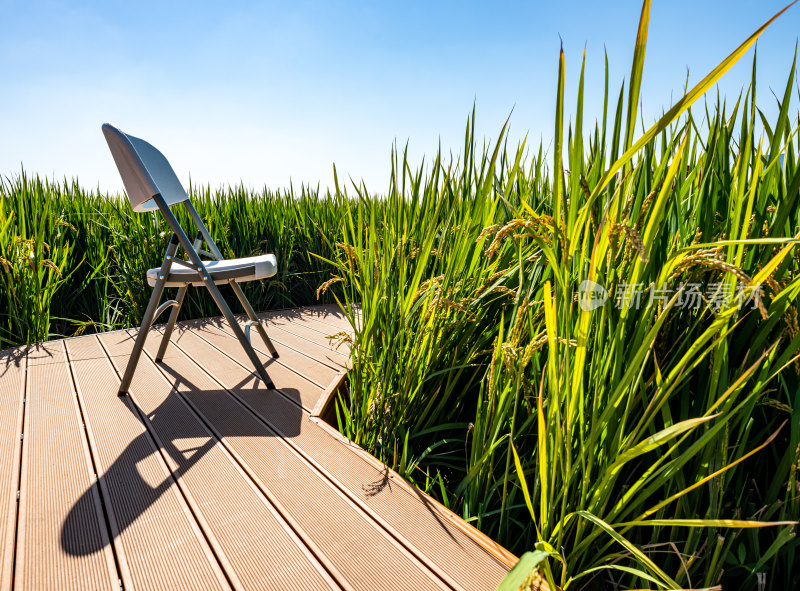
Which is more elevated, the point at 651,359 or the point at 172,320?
the point at 651,359

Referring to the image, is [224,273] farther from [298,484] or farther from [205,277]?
[298,484]

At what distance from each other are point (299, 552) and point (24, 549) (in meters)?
0.59

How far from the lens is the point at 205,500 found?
1.20m

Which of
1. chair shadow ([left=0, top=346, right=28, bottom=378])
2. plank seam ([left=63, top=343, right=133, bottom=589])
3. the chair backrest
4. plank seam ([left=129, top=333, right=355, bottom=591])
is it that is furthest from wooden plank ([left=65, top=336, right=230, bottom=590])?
the chair backrest

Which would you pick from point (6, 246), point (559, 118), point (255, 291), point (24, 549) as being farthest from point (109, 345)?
point (559, 118)

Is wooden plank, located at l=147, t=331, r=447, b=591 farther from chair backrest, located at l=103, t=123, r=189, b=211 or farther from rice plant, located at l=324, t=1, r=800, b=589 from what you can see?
chair backrest, located at l=103, t=123, r=189, b=211

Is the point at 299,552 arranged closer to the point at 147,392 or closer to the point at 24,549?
the point at 24,549

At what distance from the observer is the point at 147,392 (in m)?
1.95

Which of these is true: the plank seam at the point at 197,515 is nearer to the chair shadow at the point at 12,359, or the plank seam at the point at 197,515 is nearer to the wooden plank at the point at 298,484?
the wooden plank at the point at 298,484

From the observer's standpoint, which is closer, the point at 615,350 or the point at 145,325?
the point at 615,350

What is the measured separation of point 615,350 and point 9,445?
177cm

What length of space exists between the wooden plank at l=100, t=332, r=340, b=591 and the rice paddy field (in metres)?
0.35

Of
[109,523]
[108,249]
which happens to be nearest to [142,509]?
[109,523]

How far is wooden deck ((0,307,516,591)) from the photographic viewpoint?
94cm
